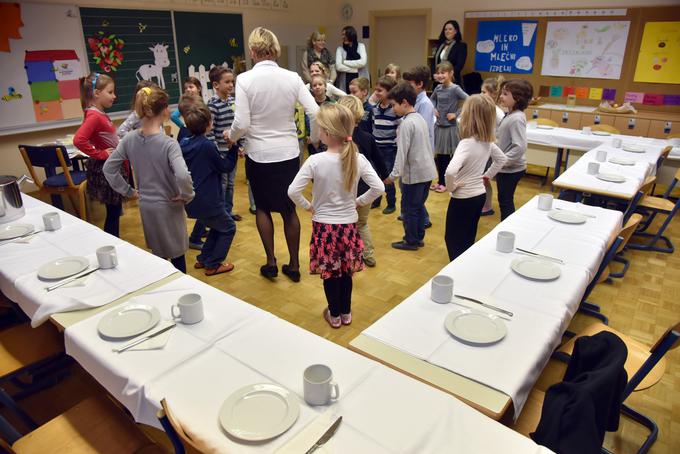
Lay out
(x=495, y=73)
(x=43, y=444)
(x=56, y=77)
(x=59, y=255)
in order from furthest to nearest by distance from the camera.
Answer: (x=495, y=73) → (x=56, y=77) → (x=59, y=255) → (x=43, y=444)

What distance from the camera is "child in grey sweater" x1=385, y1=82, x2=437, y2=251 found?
339cm

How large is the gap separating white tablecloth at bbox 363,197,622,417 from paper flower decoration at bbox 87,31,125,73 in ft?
16.6

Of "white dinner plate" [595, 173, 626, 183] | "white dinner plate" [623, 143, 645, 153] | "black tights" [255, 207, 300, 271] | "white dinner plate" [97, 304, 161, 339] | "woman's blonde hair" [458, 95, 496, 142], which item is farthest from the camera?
"white dinner plate" [623, 143, 645, 153]

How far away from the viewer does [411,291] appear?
131 inches

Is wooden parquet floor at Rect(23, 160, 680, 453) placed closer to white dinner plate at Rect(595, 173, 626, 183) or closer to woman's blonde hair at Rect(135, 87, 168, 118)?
white dinner plate at Rect(595, 173, 626, 183)

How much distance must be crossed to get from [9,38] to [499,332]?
215 inches

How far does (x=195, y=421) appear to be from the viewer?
1.25m

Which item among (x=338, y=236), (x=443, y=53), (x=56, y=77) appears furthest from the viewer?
(x=443, y=53)

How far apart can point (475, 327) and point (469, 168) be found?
4.65 ft

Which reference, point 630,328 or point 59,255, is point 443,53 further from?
point 59,255

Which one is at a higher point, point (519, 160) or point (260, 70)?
point (260, 70)

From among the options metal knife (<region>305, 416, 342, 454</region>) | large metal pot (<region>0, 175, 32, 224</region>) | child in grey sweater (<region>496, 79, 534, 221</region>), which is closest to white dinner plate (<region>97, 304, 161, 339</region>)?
metal knife (<region>305, 416, 342, 454</region>)

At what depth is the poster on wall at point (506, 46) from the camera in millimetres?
6840

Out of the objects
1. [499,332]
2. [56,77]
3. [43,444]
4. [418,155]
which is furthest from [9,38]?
[499,332]
